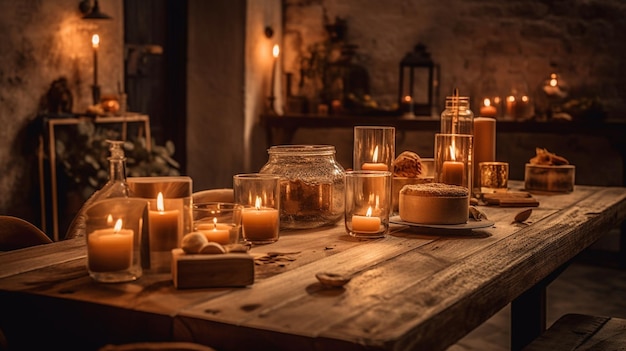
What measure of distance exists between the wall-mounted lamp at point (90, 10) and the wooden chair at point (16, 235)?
244cm

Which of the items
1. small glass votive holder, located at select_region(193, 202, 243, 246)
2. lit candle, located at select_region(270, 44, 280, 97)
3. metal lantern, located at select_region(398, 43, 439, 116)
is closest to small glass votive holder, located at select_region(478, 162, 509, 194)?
small glass votive holder, located at select_region(193, 202, 243, 246)

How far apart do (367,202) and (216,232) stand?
1.46 feet

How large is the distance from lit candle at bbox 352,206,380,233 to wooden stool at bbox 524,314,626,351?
0.48 meters

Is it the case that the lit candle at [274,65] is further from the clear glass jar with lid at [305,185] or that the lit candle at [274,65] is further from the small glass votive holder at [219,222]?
the small glass votive holder at [219,222]

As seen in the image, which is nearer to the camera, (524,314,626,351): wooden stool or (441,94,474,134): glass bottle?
(524,314,626,351): wooden stool

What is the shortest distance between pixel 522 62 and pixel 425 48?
624 millimetres

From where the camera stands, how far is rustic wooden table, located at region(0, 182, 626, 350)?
1.27 m

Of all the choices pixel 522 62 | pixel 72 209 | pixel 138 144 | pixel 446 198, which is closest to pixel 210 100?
pixel 138 144

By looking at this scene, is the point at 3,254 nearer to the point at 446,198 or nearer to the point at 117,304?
the point at 117,304

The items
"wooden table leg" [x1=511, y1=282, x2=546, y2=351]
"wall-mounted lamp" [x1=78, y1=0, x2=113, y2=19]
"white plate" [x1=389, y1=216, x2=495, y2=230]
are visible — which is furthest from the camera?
"wall-mounted lamp" [x1=78, y1=0, x2=113, y2=19]

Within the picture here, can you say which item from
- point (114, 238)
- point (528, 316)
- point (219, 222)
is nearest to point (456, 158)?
point (528, 316)

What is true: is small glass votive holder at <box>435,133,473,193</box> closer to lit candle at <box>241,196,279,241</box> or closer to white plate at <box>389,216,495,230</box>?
white plate at <box>389,216,495,230</box>

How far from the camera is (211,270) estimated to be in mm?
1484

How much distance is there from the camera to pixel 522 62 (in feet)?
18.3
